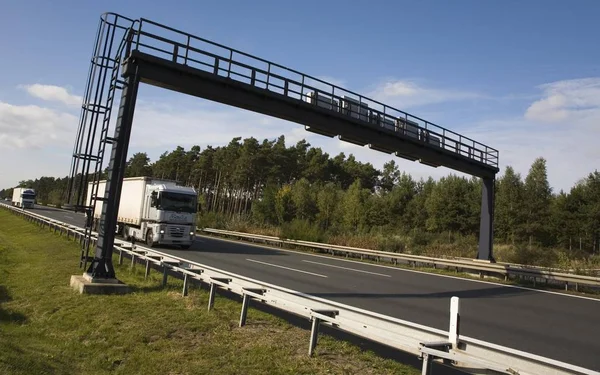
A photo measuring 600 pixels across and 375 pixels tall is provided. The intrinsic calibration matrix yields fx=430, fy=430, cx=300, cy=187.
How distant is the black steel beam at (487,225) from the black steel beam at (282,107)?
4.45ft

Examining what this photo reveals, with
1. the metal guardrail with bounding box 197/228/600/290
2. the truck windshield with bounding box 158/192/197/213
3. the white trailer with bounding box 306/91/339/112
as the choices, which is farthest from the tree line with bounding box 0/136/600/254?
the white trailer with bounding box 306/91/339/112

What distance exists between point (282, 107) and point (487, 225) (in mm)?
13595

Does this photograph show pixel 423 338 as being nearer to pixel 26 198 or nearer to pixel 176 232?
pixel 176 232

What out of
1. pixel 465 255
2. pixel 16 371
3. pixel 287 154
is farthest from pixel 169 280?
pixel 287 154

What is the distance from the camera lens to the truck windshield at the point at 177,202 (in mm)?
23806

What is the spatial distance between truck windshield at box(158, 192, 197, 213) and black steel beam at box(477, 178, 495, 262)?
627 inches

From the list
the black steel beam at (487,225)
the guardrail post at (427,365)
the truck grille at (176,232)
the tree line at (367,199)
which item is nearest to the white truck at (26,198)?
the tree line at (367,199)

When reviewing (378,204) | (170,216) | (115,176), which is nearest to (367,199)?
(378,204)

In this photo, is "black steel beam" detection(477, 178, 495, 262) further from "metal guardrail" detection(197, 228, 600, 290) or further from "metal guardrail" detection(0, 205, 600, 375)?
"metal guardrail" detection(0, 205, 600, 375)

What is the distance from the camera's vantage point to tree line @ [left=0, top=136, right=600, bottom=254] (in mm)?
52062

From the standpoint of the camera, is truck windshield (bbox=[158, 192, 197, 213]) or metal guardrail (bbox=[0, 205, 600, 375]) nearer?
metal guardrail (bbox=[0, 205, 600, 375])

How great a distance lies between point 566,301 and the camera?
45.1 ft

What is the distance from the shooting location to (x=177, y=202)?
24.2m

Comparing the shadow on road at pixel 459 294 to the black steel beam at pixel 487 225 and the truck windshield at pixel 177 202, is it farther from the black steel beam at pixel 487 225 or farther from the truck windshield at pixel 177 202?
the truck windshield at pixel 177 202
